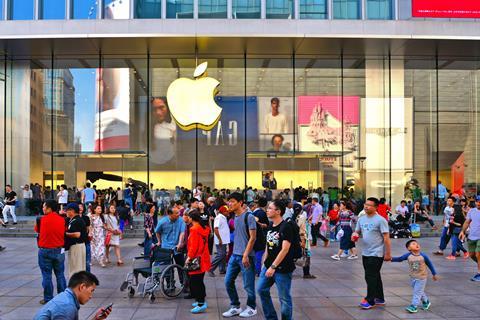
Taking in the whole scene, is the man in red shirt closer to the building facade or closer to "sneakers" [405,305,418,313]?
"sneakers" [405,305,418,313]

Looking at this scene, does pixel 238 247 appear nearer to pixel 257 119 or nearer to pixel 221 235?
pixel 221 235

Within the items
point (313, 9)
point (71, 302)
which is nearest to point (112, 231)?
point (71, 302)

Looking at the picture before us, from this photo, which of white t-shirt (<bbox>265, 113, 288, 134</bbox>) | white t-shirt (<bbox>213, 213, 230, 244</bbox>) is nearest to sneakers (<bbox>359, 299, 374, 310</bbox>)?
white t-shirt (<bbox>213, 213, 230, 244</bbox>)

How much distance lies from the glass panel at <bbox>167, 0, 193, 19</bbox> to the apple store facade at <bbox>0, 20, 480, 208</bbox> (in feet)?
6.71

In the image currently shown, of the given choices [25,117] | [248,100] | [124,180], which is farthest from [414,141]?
[25,117]

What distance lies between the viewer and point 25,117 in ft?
85.5

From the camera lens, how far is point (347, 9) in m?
25.0

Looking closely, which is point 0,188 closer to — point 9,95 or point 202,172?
point 9,95

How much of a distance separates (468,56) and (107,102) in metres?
19.8

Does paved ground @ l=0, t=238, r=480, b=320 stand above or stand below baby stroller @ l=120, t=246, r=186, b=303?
below

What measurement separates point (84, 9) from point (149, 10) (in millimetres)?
3293

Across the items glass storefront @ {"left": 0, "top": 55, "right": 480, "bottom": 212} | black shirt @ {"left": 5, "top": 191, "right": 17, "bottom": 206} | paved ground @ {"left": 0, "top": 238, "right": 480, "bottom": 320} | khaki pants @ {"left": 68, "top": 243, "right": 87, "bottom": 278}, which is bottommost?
paved ground @ {"left": 0, "top": 238, "right": 480, "bottom": 320}

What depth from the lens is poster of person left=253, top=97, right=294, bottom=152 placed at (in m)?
26.8

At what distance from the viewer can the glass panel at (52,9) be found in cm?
2458
